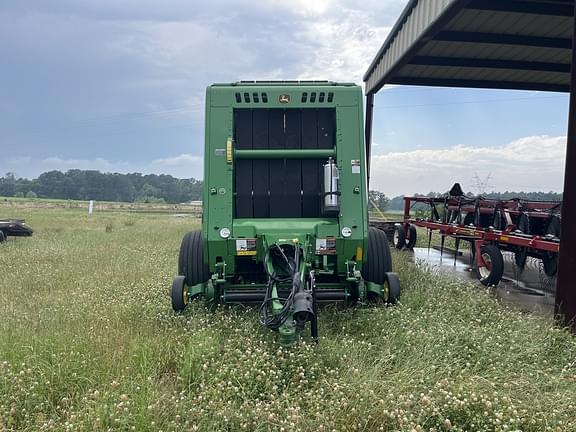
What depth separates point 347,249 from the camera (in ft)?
16.6

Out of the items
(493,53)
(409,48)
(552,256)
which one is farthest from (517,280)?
(493,53)

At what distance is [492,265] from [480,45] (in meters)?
5.15

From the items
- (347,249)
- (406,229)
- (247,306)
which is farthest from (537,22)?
(247,306)

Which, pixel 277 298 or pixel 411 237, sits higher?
pixel 277 298

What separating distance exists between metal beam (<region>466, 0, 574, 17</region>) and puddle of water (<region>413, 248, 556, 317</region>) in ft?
15.3

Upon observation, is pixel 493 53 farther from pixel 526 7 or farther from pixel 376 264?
pixel 376 264

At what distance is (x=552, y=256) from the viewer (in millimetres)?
8445

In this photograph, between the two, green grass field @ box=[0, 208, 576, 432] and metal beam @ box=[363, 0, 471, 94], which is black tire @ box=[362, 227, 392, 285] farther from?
metal beam @ box=[363, 0, 471, 94]

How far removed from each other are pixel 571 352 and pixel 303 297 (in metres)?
2.54

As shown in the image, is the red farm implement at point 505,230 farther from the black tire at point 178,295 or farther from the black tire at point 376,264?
the black tire at point 178,295

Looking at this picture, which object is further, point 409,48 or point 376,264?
point 409,48

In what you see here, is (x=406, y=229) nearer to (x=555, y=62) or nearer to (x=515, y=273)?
(x=515, y=273)

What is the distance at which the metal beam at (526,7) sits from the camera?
793 cm

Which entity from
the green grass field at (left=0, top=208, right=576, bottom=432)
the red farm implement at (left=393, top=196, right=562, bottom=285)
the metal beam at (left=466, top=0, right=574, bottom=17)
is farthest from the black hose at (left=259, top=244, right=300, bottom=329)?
the metal beam at (left=466, top=0, right=574, bottom=17)
